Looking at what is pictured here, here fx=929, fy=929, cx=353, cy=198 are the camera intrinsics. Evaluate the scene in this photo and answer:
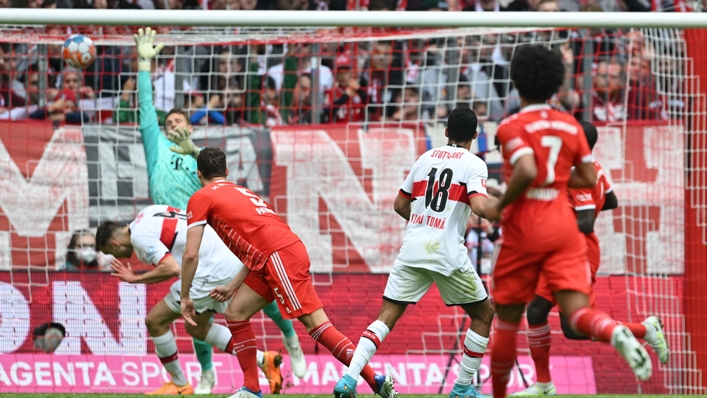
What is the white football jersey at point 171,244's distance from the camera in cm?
784

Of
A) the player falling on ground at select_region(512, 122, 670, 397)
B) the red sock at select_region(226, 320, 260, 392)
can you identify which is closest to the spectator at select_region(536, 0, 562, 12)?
the player falling on ground at select_region(512, 122, 670, 397)

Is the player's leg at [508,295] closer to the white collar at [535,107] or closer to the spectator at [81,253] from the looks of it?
the white collar at [535,107]

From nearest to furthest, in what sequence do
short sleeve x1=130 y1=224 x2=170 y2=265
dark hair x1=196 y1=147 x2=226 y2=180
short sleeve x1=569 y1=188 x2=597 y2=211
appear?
dark hair x1=196 y1=147 x2=226 y2=180, short sleeve x1=569 y1=188 x2=597 y2=211, short sleeve x1=130 y1=224 x2=170 y2=265

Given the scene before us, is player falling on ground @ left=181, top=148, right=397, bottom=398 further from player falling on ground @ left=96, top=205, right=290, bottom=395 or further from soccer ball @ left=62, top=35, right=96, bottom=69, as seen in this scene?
soccer ball @ left=62, top=35, right=96, bottom=69

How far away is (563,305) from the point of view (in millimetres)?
5035

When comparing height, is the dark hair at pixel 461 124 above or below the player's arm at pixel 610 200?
above

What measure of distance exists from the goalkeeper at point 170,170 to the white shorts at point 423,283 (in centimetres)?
219

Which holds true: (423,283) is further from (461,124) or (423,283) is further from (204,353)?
(204,353)

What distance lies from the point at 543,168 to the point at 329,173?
5.62 metres

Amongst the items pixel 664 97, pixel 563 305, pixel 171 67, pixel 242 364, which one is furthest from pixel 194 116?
pixel 563 305

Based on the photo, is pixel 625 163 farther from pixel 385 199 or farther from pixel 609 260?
pixel 385 199

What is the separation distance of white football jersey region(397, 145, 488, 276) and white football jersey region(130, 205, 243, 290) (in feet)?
6.77

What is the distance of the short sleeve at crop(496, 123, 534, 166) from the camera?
16.3ft

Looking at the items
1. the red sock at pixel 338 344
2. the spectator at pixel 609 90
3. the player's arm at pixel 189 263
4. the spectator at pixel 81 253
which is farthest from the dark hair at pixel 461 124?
the spectator at pixel 81 253
